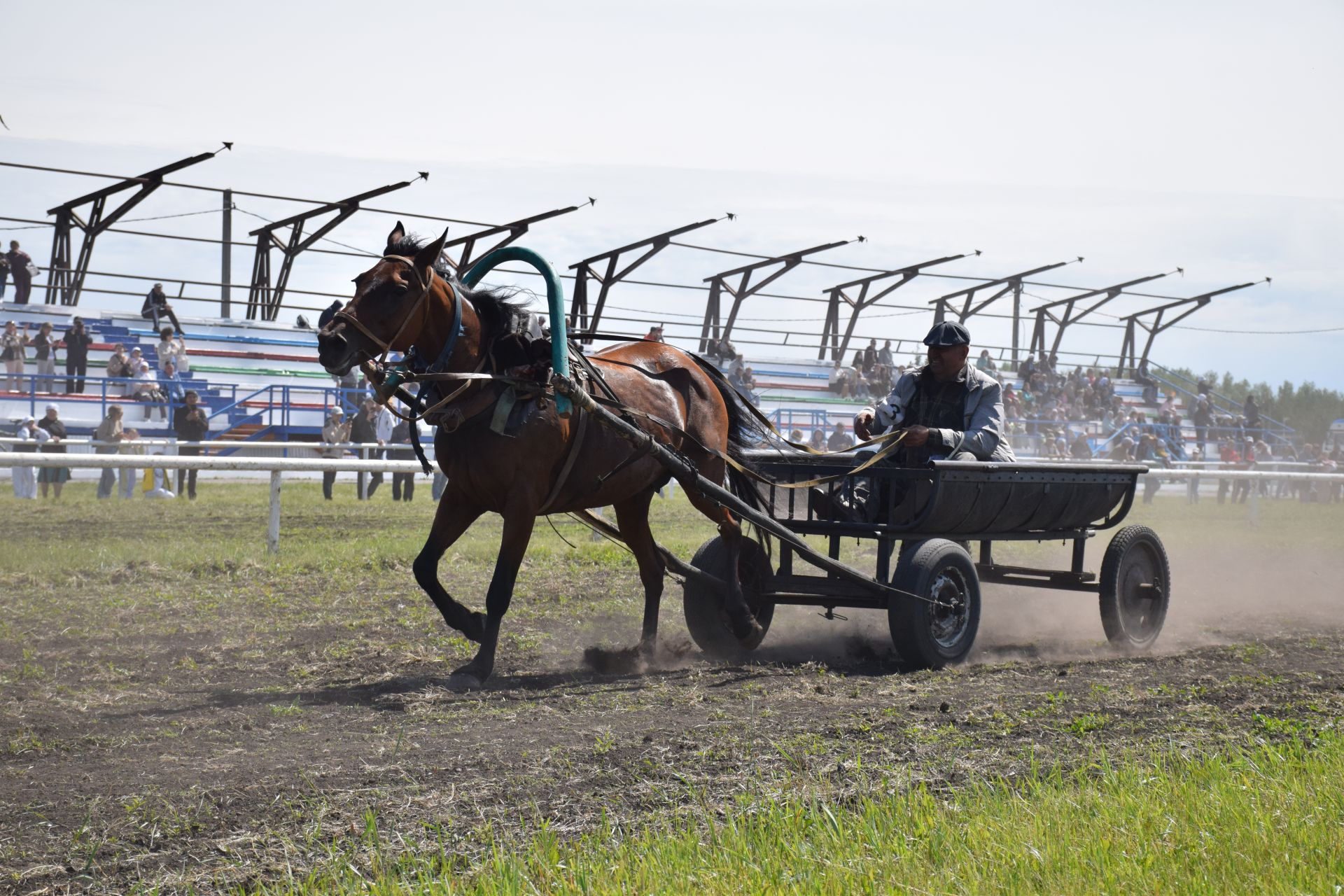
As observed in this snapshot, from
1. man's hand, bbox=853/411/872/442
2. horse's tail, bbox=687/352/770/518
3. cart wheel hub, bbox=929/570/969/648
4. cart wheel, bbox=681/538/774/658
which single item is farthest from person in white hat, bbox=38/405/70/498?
cart wheel hub, bbox=929/570/969/648

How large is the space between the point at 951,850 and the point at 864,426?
15.2 feet

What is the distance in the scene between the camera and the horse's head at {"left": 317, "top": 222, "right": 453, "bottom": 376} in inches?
227

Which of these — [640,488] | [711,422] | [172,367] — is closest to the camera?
[640,488]

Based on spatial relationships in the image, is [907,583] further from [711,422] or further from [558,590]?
[558,590]

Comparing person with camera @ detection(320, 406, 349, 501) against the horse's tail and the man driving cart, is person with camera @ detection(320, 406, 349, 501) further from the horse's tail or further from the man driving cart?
the man driving cart

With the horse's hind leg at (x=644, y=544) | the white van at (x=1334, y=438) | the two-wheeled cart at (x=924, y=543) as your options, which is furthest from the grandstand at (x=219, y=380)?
the white van at (x=1334, y=438)

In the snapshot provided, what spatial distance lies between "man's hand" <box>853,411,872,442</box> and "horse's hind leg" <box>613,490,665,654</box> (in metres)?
1.32

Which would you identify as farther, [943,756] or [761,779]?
[943,756]

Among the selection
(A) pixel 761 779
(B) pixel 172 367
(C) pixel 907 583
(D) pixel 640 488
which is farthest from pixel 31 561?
(B) pixel 172 367

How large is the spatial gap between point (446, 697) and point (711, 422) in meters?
2.73

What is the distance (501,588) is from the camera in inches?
254

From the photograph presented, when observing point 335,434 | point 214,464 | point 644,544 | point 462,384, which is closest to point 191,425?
point 335,434

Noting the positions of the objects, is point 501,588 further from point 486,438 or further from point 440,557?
point 486,438

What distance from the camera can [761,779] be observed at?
4.38 meters
